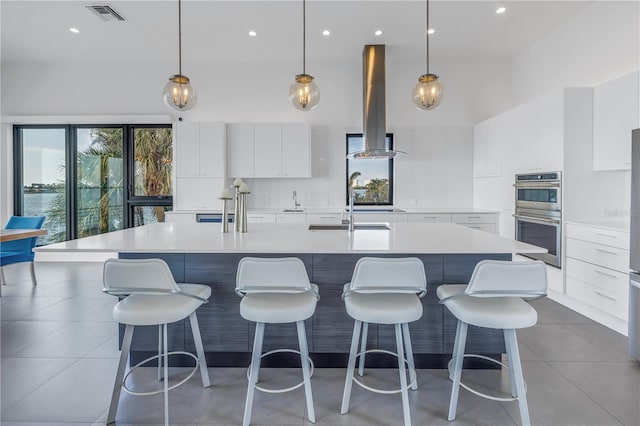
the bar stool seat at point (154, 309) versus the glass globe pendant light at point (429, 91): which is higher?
the glass globe pendant light at point (429, 91)

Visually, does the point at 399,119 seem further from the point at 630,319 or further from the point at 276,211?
the point at 630,319

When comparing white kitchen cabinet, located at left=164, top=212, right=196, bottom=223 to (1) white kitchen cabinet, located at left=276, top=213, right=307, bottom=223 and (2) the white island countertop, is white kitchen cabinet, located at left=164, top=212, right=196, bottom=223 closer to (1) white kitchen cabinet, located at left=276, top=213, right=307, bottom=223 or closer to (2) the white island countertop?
(1) white kitchen cabinet, located at left=276, top=213, right=307, bottom=223

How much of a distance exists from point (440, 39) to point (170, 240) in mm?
4413

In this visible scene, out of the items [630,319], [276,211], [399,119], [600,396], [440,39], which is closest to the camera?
[600,396]

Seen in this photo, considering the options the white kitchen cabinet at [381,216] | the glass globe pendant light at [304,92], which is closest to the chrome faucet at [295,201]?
the white kitchen cabinet at [381,216]

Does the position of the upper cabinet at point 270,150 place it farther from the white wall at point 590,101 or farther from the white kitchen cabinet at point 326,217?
the white wall at point 590,101

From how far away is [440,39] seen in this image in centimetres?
482

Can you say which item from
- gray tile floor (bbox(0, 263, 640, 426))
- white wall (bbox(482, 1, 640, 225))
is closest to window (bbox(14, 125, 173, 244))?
gray tile floor (bbox(0, 263, 640, 426))

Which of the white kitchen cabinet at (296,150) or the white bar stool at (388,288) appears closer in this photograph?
the white bar stool at (388,288)

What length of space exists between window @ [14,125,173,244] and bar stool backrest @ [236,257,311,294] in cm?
446

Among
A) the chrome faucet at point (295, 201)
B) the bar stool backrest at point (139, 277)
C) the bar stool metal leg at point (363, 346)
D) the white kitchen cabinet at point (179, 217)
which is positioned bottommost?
the bar stool metal leg at point (363, 346)

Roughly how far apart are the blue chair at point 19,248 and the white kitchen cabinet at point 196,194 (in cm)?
174

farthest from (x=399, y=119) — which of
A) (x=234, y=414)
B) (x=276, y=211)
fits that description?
(x=234, y=414)

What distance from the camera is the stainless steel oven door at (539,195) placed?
12.1 ft
